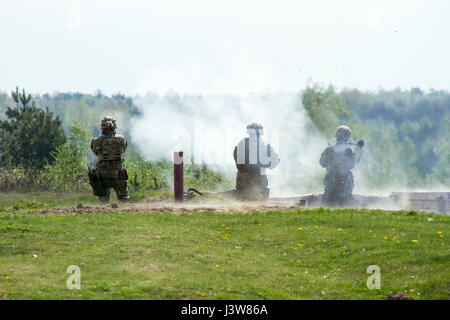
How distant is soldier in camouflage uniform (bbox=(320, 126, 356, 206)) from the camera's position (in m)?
18.5

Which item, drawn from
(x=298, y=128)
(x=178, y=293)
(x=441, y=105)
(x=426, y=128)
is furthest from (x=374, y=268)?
(x=441, y=105)

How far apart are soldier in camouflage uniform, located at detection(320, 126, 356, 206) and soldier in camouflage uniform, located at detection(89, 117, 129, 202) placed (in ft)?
18.2

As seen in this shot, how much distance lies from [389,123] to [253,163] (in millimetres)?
73627

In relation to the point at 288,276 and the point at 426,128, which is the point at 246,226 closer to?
the point at 288,276

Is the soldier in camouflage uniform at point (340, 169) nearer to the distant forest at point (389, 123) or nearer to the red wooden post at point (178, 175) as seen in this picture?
the red wooden post at point (178, 175)

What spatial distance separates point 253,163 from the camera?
1909cm

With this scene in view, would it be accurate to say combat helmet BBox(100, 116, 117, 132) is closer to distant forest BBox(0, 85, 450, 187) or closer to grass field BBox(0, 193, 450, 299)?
grass field BBox(0, 193, 450, 299)

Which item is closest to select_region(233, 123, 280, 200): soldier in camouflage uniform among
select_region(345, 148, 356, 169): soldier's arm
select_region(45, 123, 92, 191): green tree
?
select_region(345, 148, 356, 169): soldier's arm

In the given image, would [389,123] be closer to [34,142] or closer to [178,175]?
[34,142]

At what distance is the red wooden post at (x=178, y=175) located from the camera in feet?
59.2

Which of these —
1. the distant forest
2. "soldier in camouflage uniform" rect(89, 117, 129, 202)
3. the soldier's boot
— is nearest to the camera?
"soldier in camouflage uniform" rect(89, 117, 129, 202)

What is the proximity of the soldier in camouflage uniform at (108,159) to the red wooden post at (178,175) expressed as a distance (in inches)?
58.4

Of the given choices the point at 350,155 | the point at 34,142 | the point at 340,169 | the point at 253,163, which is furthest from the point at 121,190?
the point at 34,142
